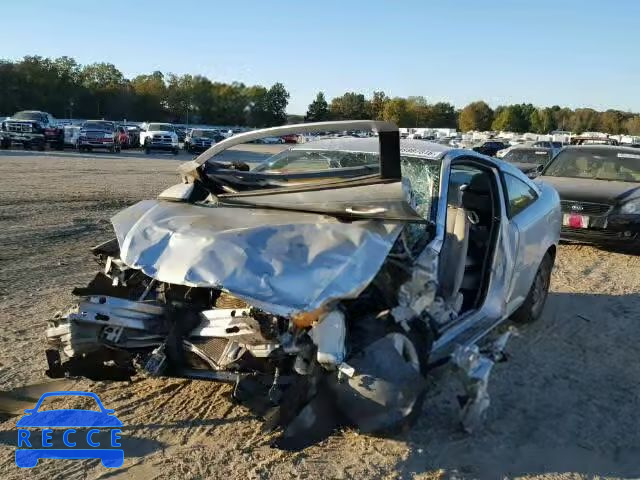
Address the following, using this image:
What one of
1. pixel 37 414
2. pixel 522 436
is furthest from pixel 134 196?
pixel 522 436

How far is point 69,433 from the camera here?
376 centimetres

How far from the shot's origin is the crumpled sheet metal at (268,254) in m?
3.52

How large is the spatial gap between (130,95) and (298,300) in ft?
323

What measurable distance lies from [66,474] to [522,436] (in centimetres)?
260

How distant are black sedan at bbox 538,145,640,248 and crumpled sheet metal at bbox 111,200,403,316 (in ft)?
22.2

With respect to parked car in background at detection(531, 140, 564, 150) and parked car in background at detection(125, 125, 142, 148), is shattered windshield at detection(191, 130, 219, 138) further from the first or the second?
parked car in background at detection(531, 140, 564, 150)

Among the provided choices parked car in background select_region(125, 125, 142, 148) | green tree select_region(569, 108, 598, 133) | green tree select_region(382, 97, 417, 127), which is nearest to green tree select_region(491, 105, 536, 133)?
green tree select_region(569, 108, 598, 133)

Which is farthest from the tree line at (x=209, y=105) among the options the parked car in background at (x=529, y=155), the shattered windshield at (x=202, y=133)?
the parked car in background at (x=529, y=155)

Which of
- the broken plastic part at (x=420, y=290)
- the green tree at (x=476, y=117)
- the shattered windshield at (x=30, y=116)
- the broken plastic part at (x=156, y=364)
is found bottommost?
the broken plastic part at (x=156, y=364)

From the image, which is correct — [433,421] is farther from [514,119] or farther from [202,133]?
[514,119]

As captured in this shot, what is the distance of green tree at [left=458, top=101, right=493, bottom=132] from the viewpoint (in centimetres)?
13100

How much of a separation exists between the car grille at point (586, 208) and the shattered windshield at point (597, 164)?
1.44 m

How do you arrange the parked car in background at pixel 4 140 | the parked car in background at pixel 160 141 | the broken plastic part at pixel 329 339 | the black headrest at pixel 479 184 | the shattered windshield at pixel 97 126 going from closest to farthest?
the broken plastic part at pixel 329 339 < the black headrest at pixel 479 184 < the parked car in background at pixel 4 140 < the shattered windshield at pixel 97 126 < the parked car in background at pixel 160 141

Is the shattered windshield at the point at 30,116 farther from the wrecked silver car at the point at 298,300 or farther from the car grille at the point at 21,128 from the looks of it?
the wrecked silver car at the point at 298,300
